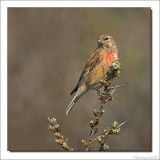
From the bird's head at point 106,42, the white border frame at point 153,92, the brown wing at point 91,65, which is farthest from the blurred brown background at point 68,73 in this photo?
the brown wing at point 91,65

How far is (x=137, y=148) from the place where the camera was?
7836 millimetres

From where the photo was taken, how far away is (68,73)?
9227 mm

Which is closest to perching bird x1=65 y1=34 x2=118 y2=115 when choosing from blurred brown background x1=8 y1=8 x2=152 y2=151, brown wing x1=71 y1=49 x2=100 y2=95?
brown wing x1=71 y1=49 x2=100 y2=95

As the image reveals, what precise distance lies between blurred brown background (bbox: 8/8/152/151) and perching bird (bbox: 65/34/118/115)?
58cm

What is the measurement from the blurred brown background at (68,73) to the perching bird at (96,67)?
58 cm

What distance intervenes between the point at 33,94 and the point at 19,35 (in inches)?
41.1

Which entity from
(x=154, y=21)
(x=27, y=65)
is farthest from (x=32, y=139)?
(x=154, y=21)

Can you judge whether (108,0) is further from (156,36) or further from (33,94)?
(33,94)

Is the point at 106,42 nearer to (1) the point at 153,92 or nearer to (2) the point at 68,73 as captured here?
(1) the point at 153,92

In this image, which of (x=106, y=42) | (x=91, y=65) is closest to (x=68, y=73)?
(x=91, y=65)

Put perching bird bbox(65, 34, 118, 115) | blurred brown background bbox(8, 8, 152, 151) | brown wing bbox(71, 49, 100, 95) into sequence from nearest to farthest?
perching bird bbox(65, 34, 118, 115) → brown wing bbox(71, 49, 100, 95) → blurred brown background bbox(8, 8, 152, 151)

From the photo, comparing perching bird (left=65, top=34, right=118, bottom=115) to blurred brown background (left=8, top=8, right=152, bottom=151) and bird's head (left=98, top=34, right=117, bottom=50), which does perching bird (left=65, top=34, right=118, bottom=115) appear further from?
blurred brown background (left=8, top=8, right=152, bottom=151)

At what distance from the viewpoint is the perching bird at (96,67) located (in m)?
7.66

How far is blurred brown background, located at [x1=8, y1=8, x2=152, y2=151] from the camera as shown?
8273 millimetres
